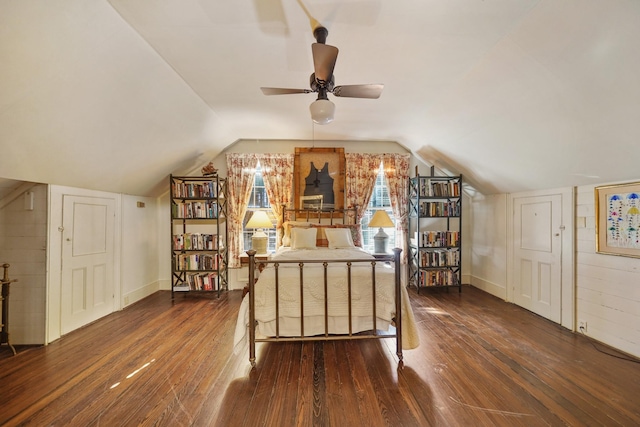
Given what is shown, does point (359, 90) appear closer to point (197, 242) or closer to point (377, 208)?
point (377, 208)

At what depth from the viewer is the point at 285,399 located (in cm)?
194

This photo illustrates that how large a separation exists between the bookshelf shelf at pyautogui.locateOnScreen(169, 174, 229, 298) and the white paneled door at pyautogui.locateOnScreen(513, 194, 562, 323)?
4640 mm

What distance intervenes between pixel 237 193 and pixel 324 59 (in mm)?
3401

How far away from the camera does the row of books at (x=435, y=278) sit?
15.0 feet

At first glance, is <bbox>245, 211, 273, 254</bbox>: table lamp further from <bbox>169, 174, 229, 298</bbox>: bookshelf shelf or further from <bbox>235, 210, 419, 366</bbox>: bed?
<bbox>235, 210, 419, 366</bbox>: bed

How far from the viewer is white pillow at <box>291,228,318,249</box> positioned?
423cm

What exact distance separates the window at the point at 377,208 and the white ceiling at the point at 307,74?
5.59 feet

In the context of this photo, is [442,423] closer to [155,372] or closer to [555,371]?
[555,371]

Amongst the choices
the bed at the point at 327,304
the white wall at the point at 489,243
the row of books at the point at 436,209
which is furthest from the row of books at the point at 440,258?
the bed at the point at 327,304

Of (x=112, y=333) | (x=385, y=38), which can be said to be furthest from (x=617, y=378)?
(x=112, y=333)

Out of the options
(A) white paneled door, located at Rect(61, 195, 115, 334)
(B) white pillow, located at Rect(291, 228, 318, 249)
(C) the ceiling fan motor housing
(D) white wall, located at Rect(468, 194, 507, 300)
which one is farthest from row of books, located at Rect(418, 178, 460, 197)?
(A) white paneled door, located at Rect(61, 195, 115, 334)

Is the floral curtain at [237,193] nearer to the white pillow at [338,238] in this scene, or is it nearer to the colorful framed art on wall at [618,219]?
the white pillow at [338,238]

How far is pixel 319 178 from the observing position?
16.2 feet

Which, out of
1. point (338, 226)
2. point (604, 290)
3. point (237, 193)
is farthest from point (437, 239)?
point (237, 193)
